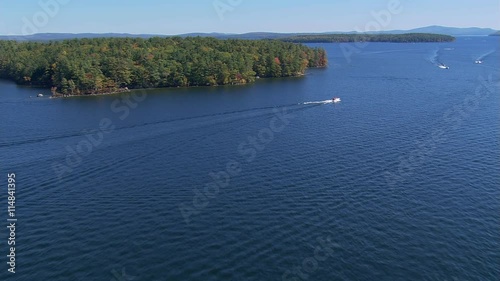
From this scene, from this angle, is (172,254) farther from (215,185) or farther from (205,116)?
(205,116)

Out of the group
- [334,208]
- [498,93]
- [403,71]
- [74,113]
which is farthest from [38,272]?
[403,71]

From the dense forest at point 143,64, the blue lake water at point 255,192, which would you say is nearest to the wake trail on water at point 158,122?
the blue lake water at point 255,192

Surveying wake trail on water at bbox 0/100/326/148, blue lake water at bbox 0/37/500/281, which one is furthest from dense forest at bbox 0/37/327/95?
wake trail on water at bbox 0/100/326/148

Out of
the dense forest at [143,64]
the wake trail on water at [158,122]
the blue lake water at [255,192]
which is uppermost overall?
the dense forest at [143,64]

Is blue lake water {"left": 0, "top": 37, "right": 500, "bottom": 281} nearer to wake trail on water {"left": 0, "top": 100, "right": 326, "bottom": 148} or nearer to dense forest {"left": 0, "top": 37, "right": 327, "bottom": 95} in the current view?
wake trail on water {"left": 0, "top": 100, "right": 326, "bottom": 148}

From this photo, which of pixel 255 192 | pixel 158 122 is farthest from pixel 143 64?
pixel 255 192

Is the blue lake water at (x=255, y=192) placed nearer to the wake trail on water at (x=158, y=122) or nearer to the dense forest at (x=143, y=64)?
the wake trail on water at (x=158, y=122)
